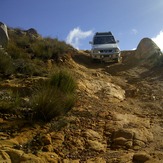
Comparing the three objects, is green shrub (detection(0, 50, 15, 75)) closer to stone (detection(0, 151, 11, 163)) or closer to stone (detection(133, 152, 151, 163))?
stone (detection(0, 151, 11, 163))

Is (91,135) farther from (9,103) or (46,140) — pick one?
(9,103)

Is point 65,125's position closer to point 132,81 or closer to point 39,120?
point 39,120

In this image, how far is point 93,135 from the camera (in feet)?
19.7

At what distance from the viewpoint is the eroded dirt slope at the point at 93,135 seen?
508cm

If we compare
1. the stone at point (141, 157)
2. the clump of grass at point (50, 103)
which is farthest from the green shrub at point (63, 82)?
the stone at point (141, 157)

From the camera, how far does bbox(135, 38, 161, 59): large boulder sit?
1862cm

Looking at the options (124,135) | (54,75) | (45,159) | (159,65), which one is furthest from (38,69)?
(159,65)

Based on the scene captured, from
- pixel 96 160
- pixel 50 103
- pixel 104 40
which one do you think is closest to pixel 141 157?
pixel 96 160

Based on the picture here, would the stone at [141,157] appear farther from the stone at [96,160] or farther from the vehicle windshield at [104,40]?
the vehicle windshield at [104,40]

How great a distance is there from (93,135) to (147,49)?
1456cm

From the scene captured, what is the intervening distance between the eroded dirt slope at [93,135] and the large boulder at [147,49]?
32.3 feet

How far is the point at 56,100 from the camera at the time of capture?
6.37 metres

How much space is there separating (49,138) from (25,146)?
0.48 meters

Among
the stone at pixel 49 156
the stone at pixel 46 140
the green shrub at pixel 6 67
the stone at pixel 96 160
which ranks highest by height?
the green shrub at pixel 6 67
